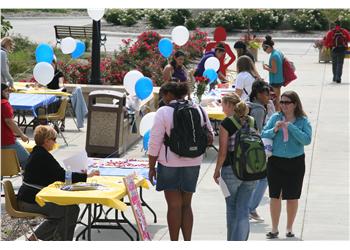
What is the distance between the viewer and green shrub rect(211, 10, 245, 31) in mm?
43138

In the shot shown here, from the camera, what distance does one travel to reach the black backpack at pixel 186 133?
9898 mm

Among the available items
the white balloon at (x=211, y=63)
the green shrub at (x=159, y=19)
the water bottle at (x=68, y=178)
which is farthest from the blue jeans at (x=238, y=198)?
the green shrub at (x=159, y=19)

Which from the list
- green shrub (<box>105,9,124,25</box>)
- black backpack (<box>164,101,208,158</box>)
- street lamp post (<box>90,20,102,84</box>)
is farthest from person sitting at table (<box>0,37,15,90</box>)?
green shrub (<box>105,9,124,25</box>)

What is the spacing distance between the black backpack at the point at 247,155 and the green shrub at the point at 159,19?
114 ft

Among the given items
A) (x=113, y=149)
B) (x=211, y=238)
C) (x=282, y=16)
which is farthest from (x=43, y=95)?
(x=282, y=16)

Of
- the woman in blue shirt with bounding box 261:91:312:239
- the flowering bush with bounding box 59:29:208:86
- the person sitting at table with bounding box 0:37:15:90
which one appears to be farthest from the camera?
the flowering bush with bounding box 59:29:208:86

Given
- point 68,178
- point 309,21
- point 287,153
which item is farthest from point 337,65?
point 309,21

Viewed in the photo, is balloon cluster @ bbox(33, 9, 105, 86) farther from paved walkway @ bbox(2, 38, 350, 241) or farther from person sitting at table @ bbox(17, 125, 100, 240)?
person sitting at table @ bbox(17, 125, 100, 240)

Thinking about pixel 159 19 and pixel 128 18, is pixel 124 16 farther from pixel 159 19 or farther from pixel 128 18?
pixel 159 19

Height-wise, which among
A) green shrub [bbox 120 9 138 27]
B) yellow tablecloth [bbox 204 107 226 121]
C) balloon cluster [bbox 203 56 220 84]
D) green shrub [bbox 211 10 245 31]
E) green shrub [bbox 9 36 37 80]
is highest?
balloon cluster [bbox 203 56 220 84]

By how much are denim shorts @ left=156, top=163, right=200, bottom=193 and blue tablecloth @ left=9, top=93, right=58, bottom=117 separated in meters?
6.56

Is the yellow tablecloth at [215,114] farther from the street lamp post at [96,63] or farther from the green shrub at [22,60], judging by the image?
the green shrub at [22,60]

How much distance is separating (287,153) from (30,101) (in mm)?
7005

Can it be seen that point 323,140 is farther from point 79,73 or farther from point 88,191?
point 88,191
